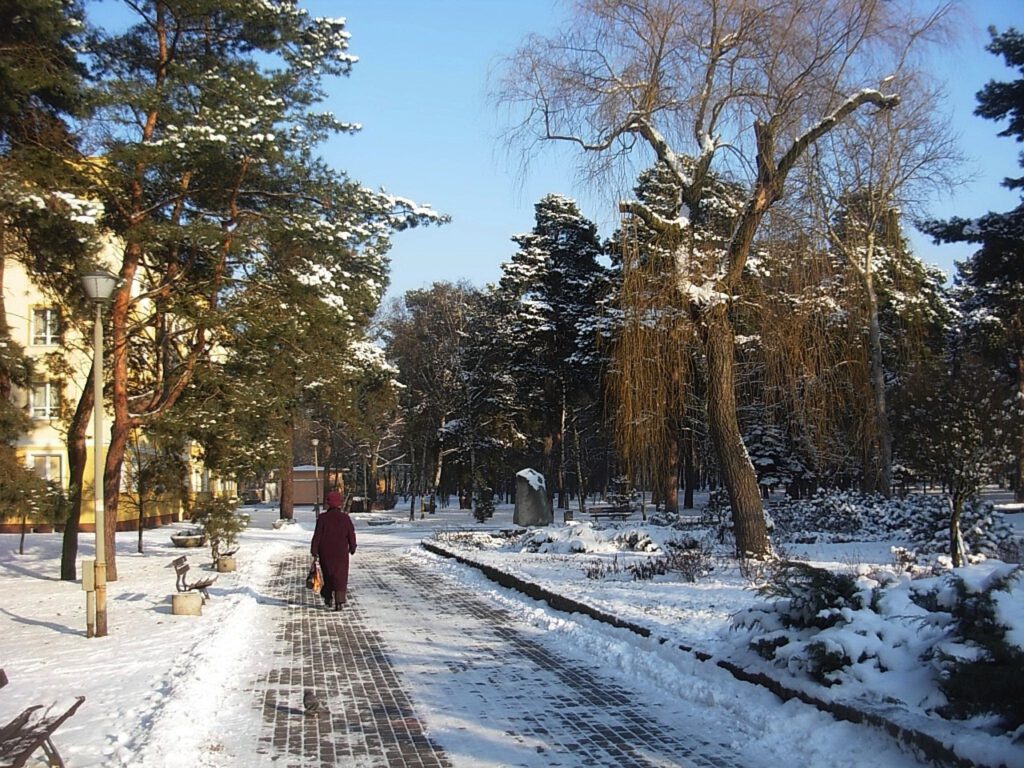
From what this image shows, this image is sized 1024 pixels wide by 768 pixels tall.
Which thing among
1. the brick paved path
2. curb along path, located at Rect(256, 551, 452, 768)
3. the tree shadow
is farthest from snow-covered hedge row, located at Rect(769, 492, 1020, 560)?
the tree shadow

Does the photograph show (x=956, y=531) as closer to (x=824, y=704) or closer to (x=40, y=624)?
(x=824, y=704)

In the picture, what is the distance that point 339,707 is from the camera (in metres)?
7.48

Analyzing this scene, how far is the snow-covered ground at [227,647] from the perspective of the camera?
20.4 feet

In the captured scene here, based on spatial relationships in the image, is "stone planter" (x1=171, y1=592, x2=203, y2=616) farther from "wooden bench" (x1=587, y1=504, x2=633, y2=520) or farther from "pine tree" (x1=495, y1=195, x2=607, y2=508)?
"pine tree" (x1=495, y1=195, x2=607, y2=508)

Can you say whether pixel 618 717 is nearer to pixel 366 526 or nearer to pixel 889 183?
pixel 889 183

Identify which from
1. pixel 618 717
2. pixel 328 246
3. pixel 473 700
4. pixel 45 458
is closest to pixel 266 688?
pixel 473 700

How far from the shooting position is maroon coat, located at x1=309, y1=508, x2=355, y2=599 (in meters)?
13.1

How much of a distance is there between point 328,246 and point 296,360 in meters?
2.93

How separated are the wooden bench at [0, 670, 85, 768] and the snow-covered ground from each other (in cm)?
37

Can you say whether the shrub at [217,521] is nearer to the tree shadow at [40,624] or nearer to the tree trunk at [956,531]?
the tree shadow at [40,624]

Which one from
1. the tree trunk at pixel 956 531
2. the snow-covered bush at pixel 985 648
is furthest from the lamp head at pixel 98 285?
the tree trunk at pixel 956 531

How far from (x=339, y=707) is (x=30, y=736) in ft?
9.20

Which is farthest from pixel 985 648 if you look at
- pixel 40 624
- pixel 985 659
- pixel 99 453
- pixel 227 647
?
pixel 40 624

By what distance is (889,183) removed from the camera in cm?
2525
